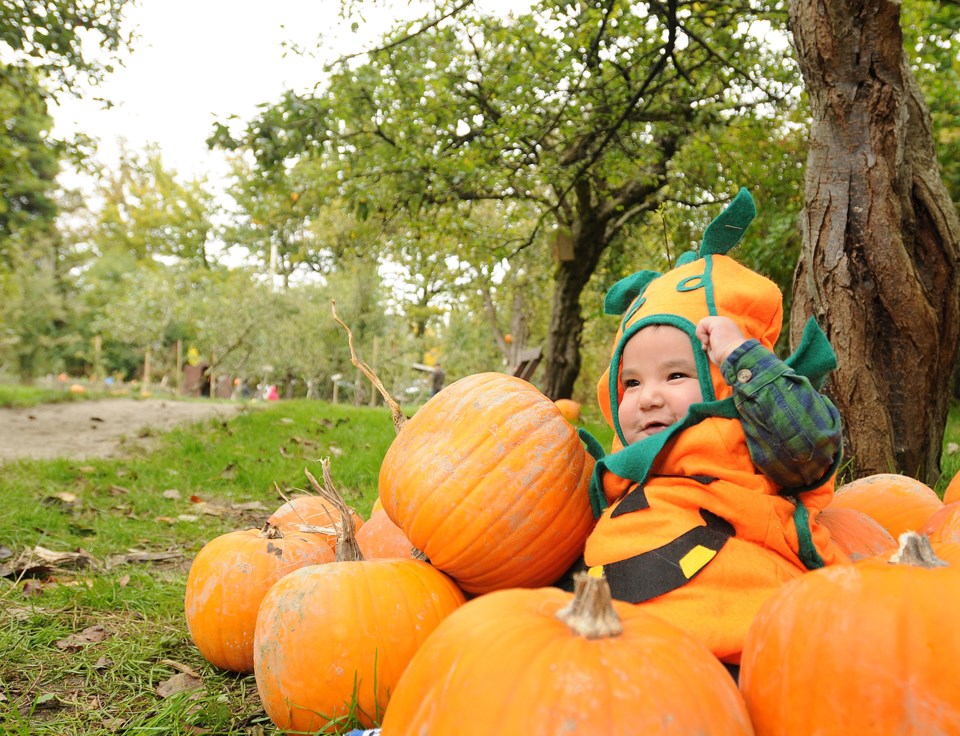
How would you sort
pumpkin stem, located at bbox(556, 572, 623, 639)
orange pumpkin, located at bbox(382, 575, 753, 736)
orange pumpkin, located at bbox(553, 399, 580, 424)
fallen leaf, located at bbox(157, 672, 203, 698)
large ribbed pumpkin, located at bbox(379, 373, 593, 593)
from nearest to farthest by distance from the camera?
orange pumpkin, located at bbox(382, 575, 753, 736), pumpkin stem, located at bbox(556, 572, 623, 639), large ribbed pumpkin, located at bbox(379, 373, 593, 593), fallen leaf, located at bbox(157, 672, 203, 698), orange pumpkin, located at bbox(553, 399, 580, 424)

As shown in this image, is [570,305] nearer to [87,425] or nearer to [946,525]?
[87,425]

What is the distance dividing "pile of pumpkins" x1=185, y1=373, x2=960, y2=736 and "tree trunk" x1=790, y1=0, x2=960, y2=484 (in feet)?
2.71

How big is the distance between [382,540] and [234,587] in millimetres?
532

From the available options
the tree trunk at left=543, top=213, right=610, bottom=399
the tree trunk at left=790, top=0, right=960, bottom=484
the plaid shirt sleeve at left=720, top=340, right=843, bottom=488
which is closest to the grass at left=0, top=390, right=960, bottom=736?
the tree trunk at left=790, top=0, right=960, bottom=484

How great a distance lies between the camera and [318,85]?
Result: 23.4 feet

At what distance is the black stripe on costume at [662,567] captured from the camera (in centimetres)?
163

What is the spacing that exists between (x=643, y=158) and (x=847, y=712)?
697 cm

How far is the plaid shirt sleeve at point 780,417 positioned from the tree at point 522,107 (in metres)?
4.85

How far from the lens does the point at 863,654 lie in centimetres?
112

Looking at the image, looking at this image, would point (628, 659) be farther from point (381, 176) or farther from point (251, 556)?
point (381, 176)

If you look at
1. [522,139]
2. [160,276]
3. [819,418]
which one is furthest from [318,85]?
[160,276]

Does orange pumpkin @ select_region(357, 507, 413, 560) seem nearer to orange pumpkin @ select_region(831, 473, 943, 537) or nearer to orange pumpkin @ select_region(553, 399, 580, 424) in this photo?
orange pumpkin @ select_region(831, 473, 943, 537)

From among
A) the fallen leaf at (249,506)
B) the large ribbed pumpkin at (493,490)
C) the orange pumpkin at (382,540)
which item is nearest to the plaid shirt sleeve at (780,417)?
the large ribbed pumpkin at (493,490)

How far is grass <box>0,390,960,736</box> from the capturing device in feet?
6.92
